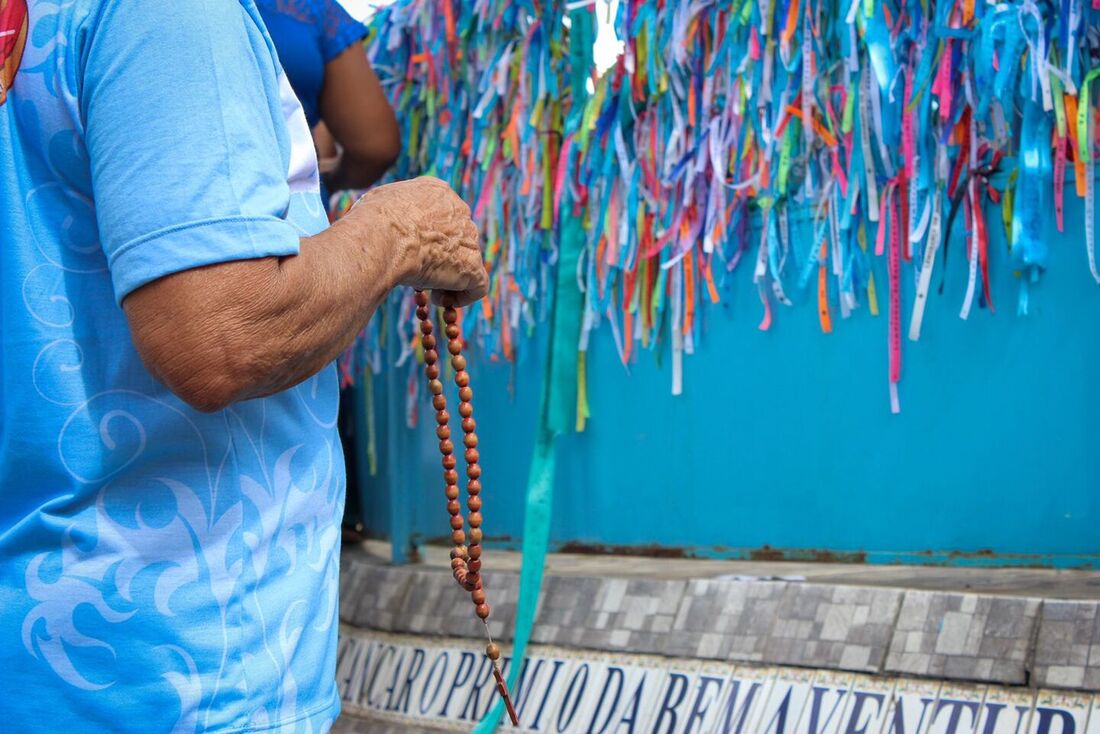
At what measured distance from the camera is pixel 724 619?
7.86 feet

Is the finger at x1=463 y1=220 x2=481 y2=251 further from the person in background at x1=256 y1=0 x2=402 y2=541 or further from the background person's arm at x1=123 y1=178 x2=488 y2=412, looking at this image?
the person in background at x1=256 y1=0 x2=402 y2=541

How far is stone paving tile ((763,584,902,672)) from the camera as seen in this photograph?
2189mm

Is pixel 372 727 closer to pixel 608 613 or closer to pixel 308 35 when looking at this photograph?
pixel 608 613

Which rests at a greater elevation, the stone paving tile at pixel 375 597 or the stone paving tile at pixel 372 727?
the stone paving tile at pixel 375 597

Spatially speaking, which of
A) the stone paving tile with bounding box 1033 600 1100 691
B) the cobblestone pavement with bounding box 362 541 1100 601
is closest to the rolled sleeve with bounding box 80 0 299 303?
→ the stone paving tile with bounding box 1033 600 1100 691

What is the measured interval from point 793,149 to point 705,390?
56 centimetres

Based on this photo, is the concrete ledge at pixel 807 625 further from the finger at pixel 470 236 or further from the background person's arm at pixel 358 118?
the finger at pixel 470 236

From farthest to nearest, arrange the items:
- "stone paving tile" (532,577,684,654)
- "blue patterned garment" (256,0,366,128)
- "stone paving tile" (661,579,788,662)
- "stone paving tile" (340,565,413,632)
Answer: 1. "stone paving tile" (340,565,413,632)
2. "blue patterned garment" (256,0,366,128)
3. "stone paving tile" (532,577,684,654)
4. "stone paving tile" (661,579,788,662)

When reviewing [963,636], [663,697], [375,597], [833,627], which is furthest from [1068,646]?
[375,597]

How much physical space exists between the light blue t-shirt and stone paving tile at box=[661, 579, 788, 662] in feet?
4.67

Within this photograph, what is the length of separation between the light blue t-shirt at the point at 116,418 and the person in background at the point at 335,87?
1.65 m

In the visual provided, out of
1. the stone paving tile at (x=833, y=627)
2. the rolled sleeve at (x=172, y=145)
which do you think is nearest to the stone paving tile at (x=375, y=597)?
the stone paving tile at (x=833, y=627)

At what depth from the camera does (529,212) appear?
9.80 ft

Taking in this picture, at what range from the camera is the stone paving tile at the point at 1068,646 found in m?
1.95
